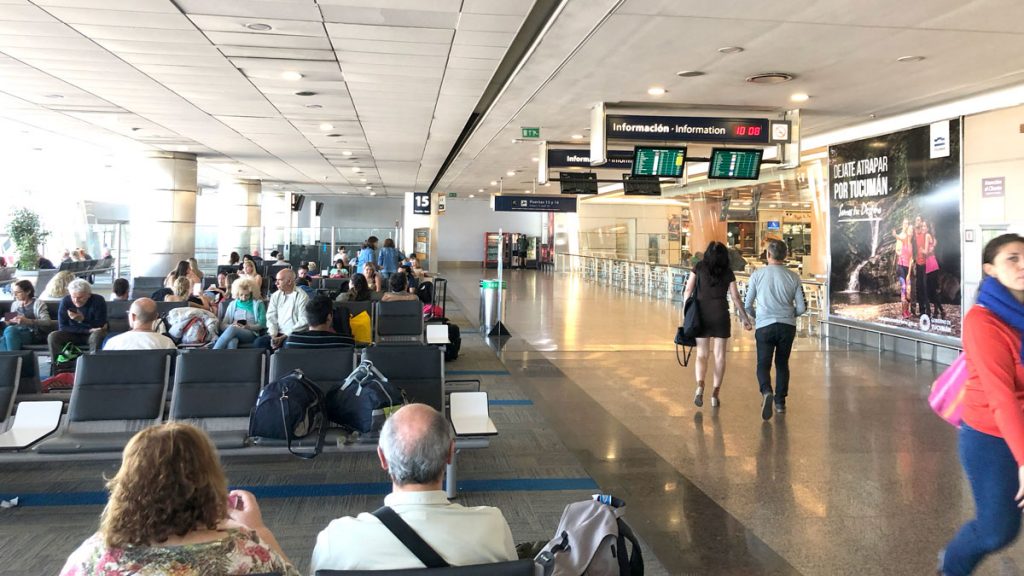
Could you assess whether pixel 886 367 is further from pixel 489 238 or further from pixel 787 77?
pixel 489 238

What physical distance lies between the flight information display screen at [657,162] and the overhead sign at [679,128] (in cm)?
113

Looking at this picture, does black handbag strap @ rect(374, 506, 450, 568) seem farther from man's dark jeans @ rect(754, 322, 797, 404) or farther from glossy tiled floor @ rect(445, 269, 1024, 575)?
man's dark jeans @ rect(754, 322, 797, 404)

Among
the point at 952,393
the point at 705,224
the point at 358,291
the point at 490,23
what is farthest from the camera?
the point at 705,224

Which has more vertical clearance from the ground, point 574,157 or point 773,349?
point 574,157

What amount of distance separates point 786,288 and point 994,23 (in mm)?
2738

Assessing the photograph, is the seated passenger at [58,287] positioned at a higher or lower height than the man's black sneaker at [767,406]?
higher

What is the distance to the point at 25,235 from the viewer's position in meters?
A: 19.6

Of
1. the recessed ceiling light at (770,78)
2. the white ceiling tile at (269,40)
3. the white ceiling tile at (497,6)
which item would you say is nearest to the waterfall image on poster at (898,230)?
the recessed ceiling light at (770,78)

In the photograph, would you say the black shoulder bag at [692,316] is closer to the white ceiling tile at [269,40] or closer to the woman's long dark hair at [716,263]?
the woman's long dark hair at [716,263]

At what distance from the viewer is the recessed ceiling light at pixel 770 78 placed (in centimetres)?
841

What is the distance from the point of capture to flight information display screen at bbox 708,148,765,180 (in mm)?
11500

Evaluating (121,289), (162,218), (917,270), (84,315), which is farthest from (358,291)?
(162,218)

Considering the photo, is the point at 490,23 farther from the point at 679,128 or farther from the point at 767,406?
the point at 679,128

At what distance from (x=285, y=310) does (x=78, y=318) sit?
1.95 meters
